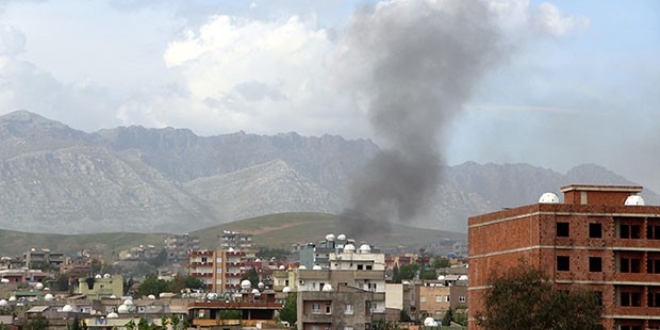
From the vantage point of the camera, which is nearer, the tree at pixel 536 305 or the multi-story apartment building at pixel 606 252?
the tree at pixel 536 305

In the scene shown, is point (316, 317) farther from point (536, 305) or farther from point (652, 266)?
point (536, 305)

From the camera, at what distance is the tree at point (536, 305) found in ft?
386

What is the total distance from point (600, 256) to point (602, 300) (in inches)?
116

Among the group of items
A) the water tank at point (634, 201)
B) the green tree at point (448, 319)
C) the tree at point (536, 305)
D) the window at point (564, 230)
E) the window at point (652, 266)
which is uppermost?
the water tank at point (634, 201)

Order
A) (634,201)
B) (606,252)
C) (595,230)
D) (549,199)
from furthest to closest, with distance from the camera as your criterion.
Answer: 1. (549,199)
2. (634,201)
3. (595,230)
4. (606,252)

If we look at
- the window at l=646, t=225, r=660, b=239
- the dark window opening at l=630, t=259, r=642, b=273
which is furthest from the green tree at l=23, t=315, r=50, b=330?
the window at l=646, t=225, r=660, b=239

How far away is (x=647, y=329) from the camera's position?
418 feet

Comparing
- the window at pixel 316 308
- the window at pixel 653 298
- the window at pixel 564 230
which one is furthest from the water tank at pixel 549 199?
the window at pixel 316 308

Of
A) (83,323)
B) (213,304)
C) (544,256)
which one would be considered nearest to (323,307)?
(213,304)

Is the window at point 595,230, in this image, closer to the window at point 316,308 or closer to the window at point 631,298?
the window at point 631,298

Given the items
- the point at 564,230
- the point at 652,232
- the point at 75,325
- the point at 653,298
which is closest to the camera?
the point at 564,230

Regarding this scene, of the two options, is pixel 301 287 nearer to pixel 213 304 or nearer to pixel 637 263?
pixel 213 304

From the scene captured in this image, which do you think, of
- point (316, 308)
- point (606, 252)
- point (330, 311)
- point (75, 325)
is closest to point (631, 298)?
point (606, 252)

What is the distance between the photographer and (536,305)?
119250 millimetres
